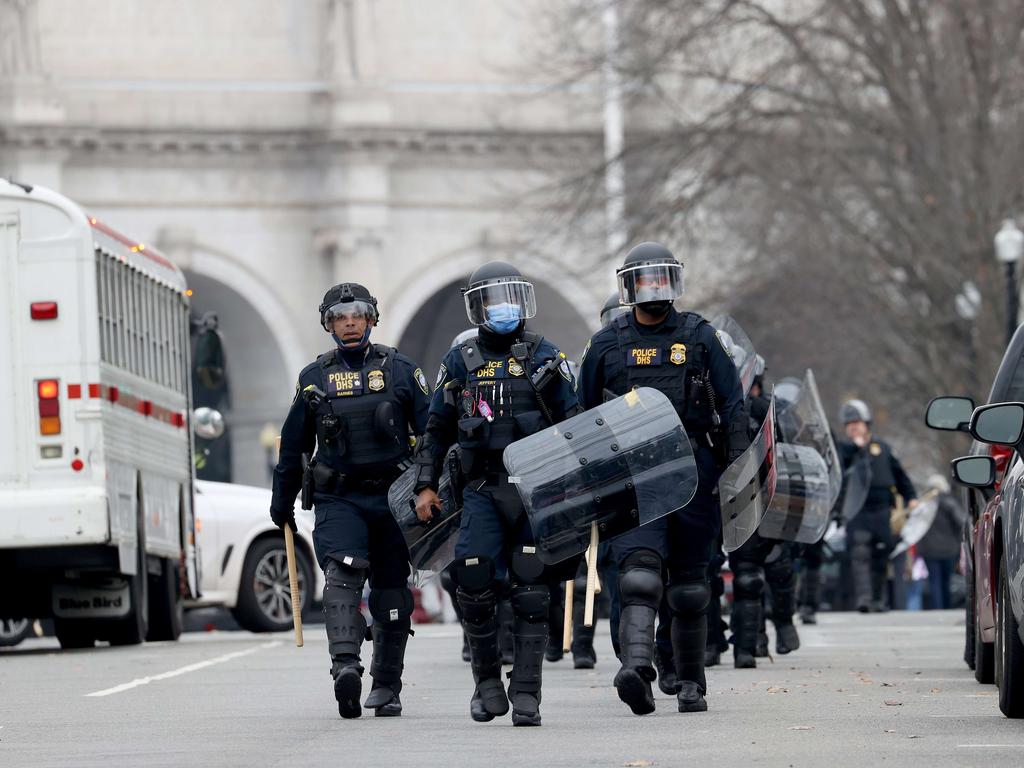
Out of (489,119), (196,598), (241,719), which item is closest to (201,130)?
(489,119)

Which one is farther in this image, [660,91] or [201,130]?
[201,130]

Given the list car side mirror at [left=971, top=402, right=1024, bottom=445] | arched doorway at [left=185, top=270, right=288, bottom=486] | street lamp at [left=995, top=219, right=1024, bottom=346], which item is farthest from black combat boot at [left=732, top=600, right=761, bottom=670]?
arched doorway at [left=185, top=270, right=288, bottom=486]

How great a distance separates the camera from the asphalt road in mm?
A: 11172

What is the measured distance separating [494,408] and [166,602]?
11.1 m

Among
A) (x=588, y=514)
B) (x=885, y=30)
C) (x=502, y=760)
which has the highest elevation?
(x=885, y=30)

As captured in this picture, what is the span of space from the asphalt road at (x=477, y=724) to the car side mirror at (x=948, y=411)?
4.15 feet

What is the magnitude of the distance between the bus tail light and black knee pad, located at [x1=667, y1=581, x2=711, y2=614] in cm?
804

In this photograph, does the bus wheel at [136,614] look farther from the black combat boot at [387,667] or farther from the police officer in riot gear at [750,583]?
the black combat boot at [387,667]

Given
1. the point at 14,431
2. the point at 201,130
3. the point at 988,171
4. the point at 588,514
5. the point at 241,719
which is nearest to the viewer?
the point at 588,514

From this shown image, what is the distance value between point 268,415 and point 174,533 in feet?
113

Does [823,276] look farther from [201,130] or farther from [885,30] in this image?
[201,130]

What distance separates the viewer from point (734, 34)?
4256 centimetres

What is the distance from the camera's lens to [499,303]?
42.1ft

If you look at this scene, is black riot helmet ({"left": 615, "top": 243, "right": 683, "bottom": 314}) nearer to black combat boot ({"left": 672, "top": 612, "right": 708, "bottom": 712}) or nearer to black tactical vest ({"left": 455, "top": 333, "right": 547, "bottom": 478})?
black tactical vest ({"left": 455, "top": 333, "right": 547, "bottom": 478})
